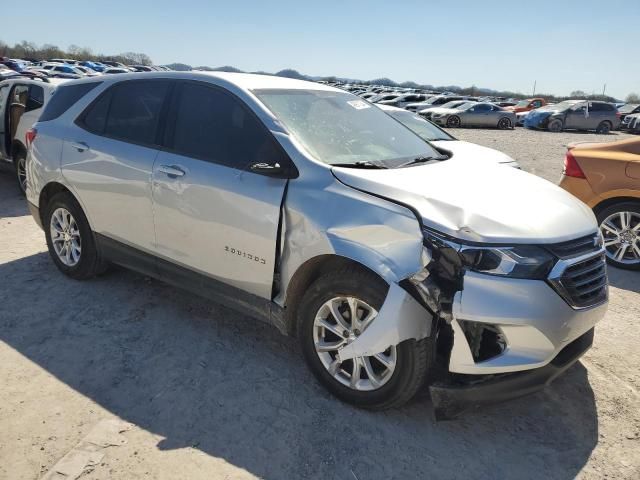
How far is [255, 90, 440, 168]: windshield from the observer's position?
3.17 m

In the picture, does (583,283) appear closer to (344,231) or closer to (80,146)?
(344,231)

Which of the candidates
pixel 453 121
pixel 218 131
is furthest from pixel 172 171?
pixel 453 121

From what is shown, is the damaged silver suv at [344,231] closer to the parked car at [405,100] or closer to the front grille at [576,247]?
the front grille at [576,247]

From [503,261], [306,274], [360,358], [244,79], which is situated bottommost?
[360,358]

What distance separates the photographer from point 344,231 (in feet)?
8.91

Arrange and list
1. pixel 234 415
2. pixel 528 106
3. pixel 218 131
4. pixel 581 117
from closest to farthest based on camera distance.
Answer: pixel 234 415, pixel 218 131, pixel 581 117, pixel 528 106

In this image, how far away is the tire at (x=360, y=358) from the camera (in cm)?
262

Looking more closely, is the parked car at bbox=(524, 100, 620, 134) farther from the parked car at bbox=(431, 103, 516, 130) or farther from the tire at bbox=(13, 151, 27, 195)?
the tire at bbox=(13, 151, 27, 195)

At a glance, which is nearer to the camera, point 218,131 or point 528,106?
point 218,131

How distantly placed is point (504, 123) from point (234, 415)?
26.3m

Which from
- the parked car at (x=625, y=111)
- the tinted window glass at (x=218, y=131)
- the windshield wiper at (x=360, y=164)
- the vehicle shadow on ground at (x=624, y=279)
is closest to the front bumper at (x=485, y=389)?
the windshield wiper at (x=360, y=164)

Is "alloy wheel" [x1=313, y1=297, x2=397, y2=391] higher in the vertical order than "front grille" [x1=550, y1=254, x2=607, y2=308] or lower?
lower

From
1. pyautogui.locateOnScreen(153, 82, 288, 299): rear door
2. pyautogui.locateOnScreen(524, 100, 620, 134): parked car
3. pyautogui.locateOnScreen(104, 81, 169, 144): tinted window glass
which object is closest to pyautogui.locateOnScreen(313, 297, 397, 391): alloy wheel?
pyautogui.locateOnScreen(153, 82, 288, 299): rear door

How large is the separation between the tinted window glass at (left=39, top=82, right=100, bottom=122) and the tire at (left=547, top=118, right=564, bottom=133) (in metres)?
25.7
